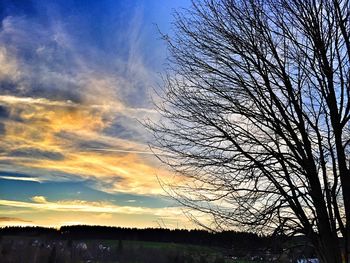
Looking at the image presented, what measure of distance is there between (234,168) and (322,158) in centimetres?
137

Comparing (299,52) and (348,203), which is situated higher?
(299,52)

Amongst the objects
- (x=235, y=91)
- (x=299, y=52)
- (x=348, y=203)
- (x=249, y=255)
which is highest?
(x=299, y=52)

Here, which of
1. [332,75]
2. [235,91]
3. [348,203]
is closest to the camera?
[348,203]

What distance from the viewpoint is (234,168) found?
6.76m

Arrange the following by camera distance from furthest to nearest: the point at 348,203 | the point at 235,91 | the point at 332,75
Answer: the point at 235,91 → the point at 332,75 → the point at 348,203

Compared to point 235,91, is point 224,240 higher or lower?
lower

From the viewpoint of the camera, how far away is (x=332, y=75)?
21.8 ft

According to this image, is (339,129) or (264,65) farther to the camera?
(264,65)

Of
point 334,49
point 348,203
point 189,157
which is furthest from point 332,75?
point 189,157

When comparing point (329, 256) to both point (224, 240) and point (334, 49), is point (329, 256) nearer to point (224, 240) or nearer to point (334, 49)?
point (224, 240)

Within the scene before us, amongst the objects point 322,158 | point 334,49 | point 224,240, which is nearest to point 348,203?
point 322,158

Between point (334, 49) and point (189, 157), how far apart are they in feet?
9.57

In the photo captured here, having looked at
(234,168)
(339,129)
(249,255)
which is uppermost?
(339,129)

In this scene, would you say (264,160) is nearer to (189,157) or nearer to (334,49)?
(189,157)
